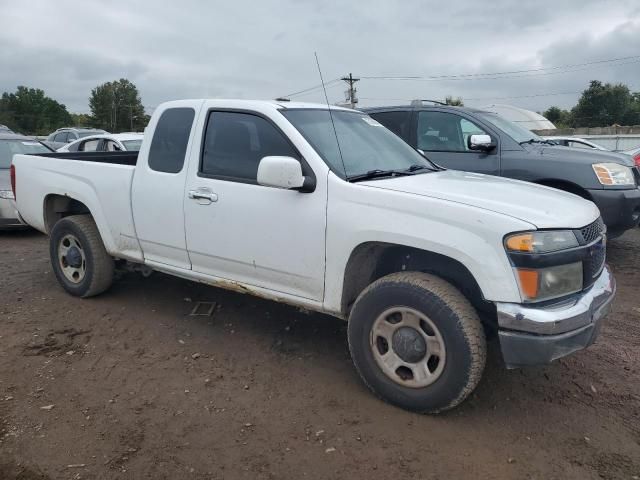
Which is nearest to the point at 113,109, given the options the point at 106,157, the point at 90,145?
the point at 90,145

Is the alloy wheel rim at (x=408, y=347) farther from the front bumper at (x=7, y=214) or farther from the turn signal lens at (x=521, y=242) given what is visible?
the front bumper at (x=7, y=214)

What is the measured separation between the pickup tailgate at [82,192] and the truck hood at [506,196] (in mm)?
2248

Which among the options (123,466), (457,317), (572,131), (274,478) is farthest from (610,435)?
(572,131)

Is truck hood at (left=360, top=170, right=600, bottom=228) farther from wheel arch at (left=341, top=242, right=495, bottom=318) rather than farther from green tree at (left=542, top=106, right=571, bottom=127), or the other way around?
green tree at (left=542, top=106, right=571, bottom=127)

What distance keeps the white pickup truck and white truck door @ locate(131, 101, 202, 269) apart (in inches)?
0.5

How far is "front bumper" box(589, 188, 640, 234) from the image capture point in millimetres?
5957

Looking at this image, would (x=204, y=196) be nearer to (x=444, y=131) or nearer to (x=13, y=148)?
(x=444, y=131)

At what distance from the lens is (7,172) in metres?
8.59

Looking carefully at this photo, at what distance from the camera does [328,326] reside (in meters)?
4.62

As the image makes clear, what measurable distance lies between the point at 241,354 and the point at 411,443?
1.55 meters

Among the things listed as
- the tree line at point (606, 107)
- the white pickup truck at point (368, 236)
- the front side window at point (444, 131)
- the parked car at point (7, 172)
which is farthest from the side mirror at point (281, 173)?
the tree line at point (606, 107)

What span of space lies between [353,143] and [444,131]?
3231 millimetres

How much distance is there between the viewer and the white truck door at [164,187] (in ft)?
13.9

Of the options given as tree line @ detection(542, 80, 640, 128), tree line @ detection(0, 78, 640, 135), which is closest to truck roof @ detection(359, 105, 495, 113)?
tree line @ detection(542, 80, 640, 128)
